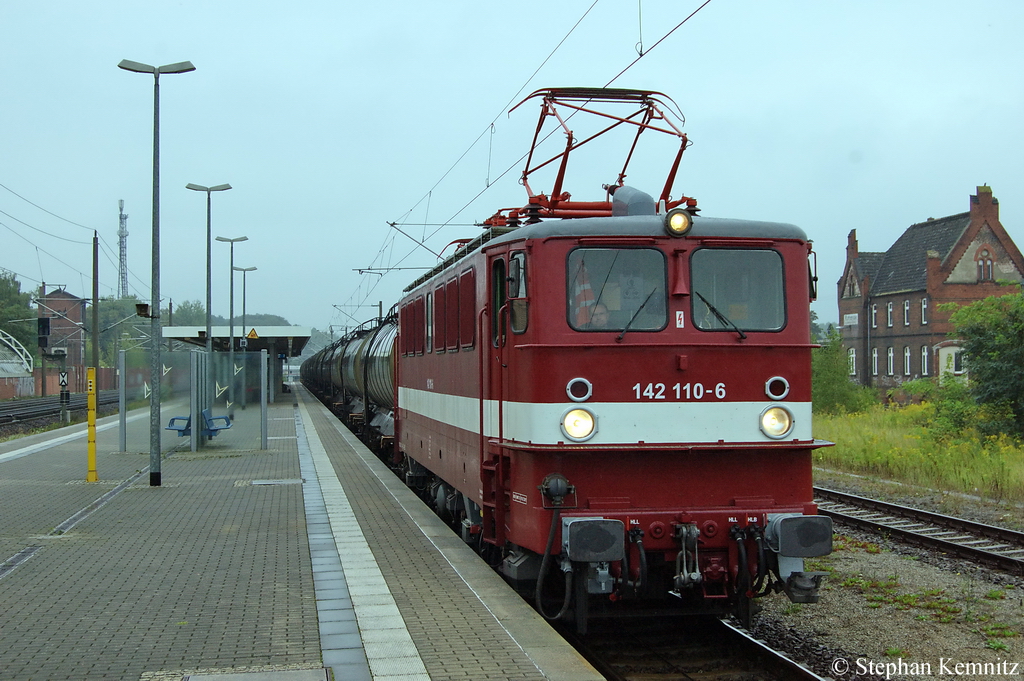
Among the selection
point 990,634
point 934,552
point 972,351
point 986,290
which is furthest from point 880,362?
point 990,634

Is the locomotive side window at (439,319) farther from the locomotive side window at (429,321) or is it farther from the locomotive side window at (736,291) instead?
the locomotive side window at (736,291)

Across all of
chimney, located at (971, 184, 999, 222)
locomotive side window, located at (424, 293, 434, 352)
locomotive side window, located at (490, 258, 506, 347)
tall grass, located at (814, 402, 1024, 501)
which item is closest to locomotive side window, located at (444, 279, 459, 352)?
locomotive side window, located at (424, 293, 434, 352)

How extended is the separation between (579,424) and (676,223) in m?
1.67

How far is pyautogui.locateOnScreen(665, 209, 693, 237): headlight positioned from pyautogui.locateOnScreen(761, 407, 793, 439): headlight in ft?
4.80

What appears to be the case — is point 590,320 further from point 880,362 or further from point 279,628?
point 880,362

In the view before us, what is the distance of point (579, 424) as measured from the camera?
7.32 m

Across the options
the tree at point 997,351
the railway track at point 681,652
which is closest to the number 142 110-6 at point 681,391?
the railway track at point 681,652

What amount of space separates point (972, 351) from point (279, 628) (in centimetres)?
1616

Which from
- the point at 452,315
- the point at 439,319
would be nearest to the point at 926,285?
the point at 439,319

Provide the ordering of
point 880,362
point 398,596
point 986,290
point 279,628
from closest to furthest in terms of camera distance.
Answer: point 279,628, point 398,596, point 986,290, point 880,362

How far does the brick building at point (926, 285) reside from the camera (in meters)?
46.8

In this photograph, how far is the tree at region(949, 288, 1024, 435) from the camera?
18469 mm

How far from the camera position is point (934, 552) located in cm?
1100

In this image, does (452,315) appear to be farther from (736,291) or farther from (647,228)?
(736,291)
